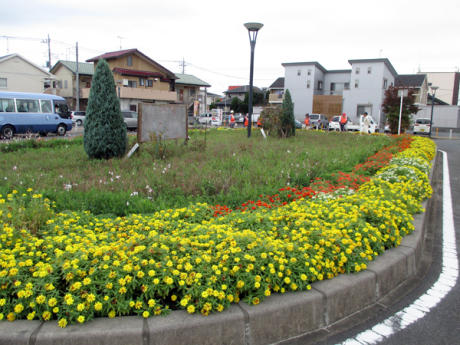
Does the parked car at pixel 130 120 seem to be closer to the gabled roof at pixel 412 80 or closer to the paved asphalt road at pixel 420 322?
the paved asphalt road at pixel 420 322

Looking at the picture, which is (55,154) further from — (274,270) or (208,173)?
(274,270)

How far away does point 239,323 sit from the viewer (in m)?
→ 2.44

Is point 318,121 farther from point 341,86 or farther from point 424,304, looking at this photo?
point 424,304

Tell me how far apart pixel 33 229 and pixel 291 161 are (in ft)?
18.1

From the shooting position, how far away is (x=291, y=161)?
7875 mm

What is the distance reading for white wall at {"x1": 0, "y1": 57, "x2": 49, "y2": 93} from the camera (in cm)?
3931

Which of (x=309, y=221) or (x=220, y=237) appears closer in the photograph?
(x=220, y=237)

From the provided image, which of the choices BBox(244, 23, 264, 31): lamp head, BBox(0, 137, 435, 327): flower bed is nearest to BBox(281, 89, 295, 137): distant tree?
BBox(244, 23, 264, 31): lamp head

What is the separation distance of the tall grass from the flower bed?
85cm

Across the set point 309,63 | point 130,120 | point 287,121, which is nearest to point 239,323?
point 287,121

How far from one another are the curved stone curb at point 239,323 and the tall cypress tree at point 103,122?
641 centimetres

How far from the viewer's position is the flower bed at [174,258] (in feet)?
7.84

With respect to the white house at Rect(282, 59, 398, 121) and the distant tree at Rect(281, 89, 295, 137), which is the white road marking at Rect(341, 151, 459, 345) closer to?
the distant tree at Rect(281, 89, 295, 137)

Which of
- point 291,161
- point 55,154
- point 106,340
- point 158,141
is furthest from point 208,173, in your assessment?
point 55,154
